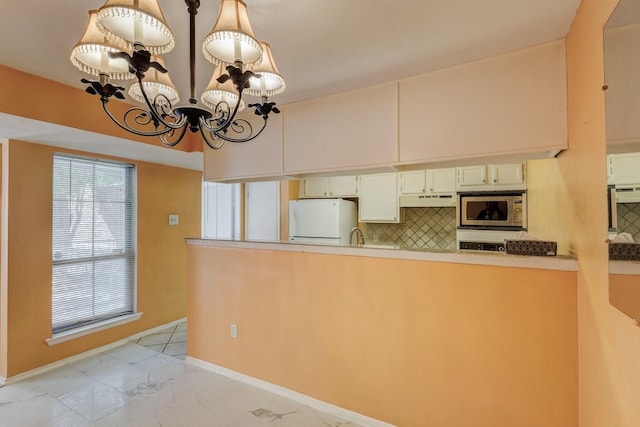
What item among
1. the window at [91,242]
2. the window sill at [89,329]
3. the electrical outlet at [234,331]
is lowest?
the window sill at [89,329]

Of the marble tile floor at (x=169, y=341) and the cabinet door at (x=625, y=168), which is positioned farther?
the marble tile floor at (x=169, y=341)

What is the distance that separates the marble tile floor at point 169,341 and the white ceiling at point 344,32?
2.72 m

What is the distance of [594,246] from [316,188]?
3.70 metres

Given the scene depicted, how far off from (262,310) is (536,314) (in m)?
1.94

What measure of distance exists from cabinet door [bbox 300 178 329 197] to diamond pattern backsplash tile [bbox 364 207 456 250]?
2.78 feet

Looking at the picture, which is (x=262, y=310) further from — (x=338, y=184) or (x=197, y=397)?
(x=338, y=184)

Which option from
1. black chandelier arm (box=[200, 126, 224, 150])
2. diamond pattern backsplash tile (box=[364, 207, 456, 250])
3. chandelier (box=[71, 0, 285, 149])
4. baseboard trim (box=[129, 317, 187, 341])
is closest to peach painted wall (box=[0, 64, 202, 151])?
black chandelier arm (box=[200, 126, 224, 150])

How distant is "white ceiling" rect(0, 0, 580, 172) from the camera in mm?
1406

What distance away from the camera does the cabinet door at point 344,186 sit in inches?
175

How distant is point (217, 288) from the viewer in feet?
9.52

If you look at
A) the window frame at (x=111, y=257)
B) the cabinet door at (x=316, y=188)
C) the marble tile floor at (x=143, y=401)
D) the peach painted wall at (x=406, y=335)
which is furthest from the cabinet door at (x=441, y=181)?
the window frame at (x=111, y=257)

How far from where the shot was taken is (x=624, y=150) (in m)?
0.92

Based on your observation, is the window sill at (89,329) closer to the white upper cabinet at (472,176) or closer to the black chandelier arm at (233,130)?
the black chandelier arm at (233,130)

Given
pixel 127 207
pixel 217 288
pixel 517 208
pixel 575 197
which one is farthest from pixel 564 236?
pixel 127 207
